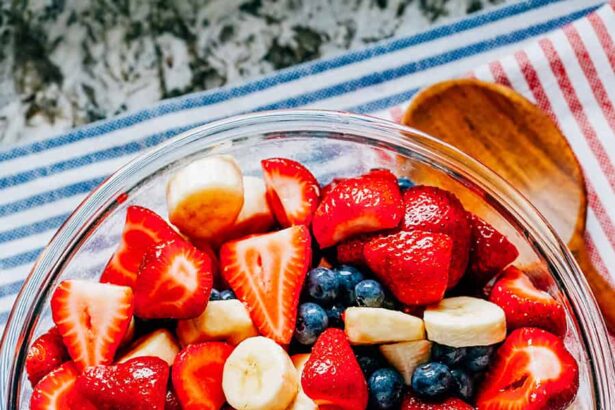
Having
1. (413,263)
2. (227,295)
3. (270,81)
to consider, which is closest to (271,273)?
(227,295)

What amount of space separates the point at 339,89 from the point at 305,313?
47 cm

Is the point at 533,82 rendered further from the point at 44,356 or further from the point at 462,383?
the point at 44,356

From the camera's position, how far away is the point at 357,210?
1070mm

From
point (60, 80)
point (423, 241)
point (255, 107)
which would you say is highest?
point (60, 80)

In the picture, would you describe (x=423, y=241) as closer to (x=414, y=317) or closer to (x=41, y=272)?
(x=414, y=317)

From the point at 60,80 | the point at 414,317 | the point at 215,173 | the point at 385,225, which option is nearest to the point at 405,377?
the point at 414,317

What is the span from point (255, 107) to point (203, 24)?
192 mm

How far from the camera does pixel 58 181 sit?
137 centimetres

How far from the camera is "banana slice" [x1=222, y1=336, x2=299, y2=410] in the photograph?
100 cm

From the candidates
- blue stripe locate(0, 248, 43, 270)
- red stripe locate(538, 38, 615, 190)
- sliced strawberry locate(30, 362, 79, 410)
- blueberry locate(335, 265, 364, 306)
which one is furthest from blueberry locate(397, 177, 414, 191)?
blue stripe locate(0, 248, 43, 270)

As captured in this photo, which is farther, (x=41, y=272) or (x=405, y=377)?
(x=41, y=272)

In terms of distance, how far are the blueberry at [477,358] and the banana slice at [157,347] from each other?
35 cm

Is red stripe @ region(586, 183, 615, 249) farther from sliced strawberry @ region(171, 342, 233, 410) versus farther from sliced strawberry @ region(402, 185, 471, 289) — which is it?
sliced strawberry @ region(171, 342, 233, 410)

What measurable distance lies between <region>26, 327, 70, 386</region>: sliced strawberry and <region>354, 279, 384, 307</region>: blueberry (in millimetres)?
368
